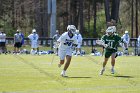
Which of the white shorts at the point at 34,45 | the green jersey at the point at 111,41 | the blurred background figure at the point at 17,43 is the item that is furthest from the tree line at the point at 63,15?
the green jersey at the point at 111,41

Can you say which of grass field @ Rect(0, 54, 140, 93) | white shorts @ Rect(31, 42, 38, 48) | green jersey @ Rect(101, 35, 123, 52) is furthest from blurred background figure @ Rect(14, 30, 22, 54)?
green jersey @ Rect(101, 35, 123, 52)

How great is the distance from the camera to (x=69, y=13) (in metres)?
86.4

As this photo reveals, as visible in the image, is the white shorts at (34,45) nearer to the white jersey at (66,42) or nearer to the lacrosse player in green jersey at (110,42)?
the lacrosse player in green jersey at (110,42)

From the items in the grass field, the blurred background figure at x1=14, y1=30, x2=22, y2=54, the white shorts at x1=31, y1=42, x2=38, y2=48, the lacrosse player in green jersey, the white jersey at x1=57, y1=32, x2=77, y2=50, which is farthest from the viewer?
the white shorts at x1=31, y1=42, x2=38, y2=48

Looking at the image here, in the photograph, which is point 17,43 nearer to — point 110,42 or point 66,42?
point 110,42

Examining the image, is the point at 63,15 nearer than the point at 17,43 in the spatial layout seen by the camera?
No

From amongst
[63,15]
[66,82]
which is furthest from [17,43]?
[63,15]

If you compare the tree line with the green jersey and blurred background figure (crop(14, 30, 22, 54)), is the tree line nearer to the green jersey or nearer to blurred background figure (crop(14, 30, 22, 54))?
blurred background figure (crop(14, 30, 22, 54))

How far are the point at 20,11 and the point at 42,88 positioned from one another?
249 feet

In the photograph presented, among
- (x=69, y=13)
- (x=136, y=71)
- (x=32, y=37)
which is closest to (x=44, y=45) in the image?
(x=32, y=37)

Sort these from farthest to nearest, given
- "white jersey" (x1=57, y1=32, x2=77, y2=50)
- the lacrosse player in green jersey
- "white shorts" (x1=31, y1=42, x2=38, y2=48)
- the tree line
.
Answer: the tree line < "white shorts" (x1=31, y1=42, x2=38, y2=48) < the lacrosse player in green jersey < "white jersey" (x1=57, y1=32, x2=77, y2=50)

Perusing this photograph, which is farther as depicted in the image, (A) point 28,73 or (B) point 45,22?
(B) point 45,22

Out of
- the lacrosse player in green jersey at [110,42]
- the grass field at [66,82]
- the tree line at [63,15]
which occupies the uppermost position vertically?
the tree line at [63,15]

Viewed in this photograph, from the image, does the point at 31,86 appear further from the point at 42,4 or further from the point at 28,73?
the point at 42,4
